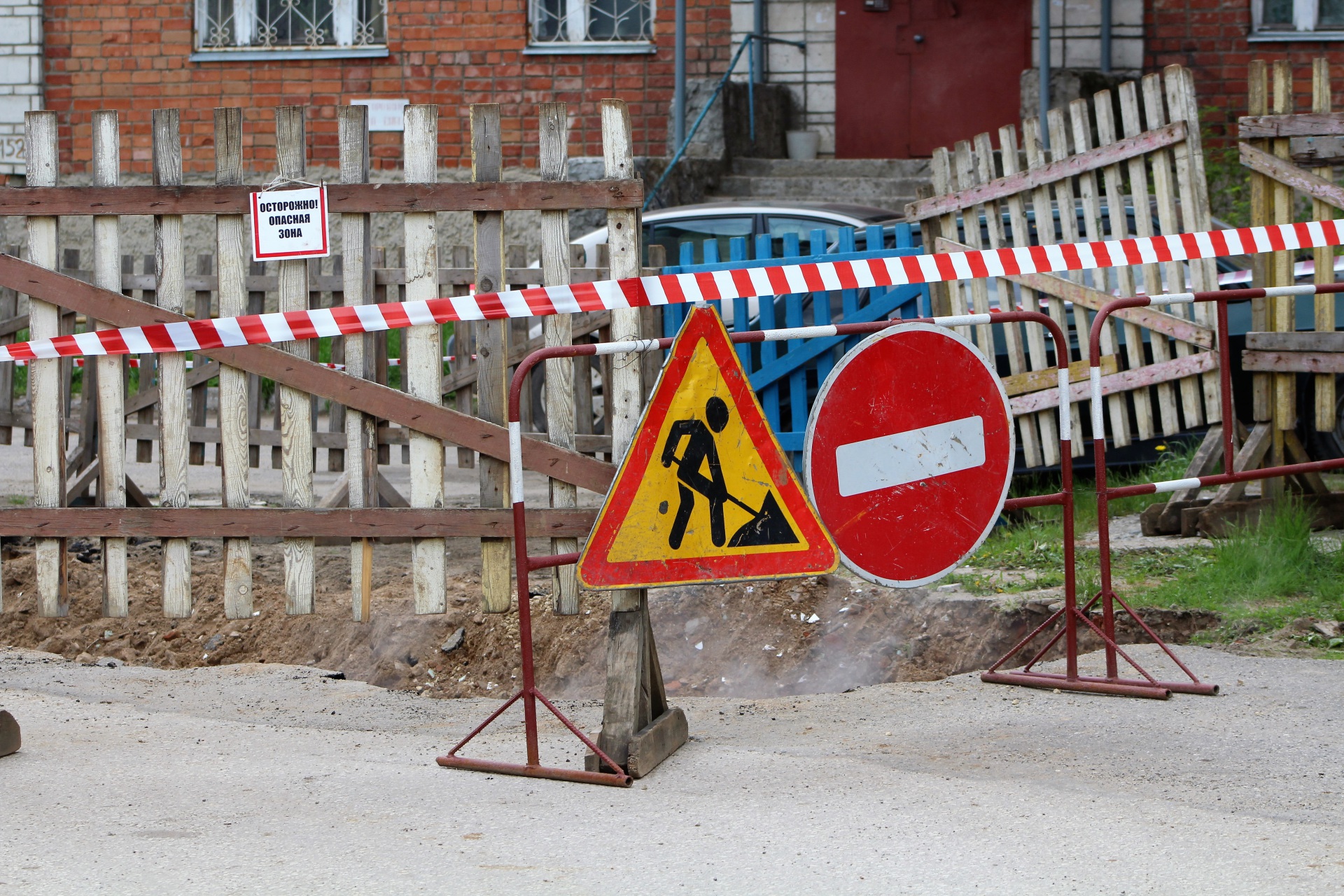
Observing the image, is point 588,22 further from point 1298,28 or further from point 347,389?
point 347,389

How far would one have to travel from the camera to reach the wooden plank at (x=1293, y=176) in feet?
23.1

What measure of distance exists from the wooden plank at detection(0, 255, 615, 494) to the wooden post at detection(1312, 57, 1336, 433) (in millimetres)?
3958

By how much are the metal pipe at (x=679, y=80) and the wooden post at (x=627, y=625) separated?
33.7ft

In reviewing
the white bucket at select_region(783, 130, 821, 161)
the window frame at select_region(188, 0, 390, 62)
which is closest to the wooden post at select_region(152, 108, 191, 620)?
the window frame at select_region(188, 0, 390, 62)

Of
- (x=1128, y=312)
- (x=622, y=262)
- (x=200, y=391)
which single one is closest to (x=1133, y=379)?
(x=1128, y=312)

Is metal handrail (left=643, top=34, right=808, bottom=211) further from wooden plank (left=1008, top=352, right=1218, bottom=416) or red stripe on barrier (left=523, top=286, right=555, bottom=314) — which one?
red stripe on barrier (left=523, top=286, right=555, bottom=314)

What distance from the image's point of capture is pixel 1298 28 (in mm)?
15453

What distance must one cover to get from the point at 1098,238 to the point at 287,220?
4.62 metres

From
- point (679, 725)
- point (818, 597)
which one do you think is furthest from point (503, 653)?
point (679, 725)

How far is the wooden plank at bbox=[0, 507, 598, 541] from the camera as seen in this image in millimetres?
5336

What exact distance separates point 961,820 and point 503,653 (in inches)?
136

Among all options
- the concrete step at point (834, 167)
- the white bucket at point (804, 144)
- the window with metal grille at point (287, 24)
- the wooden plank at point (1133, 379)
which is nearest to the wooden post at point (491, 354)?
the wooden plank at point (1133, 379)

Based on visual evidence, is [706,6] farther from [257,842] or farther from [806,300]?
[257,842]

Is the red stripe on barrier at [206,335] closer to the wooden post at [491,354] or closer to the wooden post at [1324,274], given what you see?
the wooden post at [491,354]
